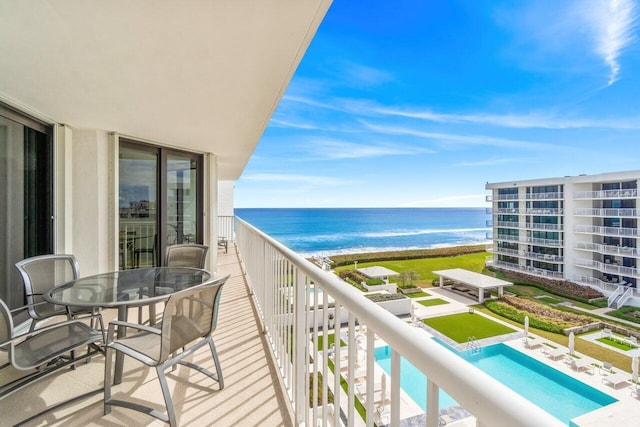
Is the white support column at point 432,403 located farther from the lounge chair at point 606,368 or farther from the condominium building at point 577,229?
the condominium building at point 577,229

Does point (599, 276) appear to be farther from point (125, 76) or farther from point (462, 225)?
point (462, 225)

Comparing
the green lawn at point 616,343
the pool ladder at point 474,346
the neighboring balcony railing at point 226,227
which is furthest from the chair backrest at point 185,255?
the green lawn at point 616,343

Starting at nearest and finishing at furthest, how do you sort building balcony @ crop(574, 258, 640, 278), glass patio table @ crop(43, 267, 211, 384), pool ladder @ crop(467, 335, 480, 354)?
glass patio table @ crop(43, 267, 211, 384) < pool ladder @ crop(467, 335, 480, 354) < building balcony @ crop(574, 258, 640, 278)

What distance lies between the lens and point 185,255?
326cm

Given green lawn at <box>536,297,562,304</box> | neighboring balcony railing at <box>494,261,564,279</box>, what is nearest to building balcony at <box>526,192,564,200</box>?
neighboring balcony railing at <box>494,261,564,279</box>

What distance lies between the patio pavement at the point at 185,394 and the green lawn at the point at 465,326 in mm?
7346

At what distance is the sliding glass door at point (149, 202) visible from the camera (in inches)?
161

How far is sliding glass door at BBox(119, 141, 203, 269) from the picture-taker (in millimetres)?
4102

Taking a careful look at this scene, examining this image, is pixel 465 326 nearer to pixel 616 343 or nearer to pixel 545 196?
pixel 616 343

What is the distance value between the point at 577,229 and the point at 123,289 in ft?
66.5

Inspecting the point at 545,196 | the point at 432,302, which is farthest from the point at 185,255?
the point at 545,196

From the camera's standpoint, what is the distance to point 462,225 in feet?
160

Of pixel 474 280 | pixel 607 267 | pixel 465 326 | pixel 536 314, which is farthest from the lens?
pixel 607 267

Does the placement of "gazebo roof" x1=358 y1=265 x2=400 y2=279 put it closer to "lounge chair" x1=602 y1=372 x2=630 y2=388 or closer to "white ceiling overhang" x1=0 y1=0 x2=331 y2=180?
"lounge chair" x1=602 y1=372 x2=630 y2=388
